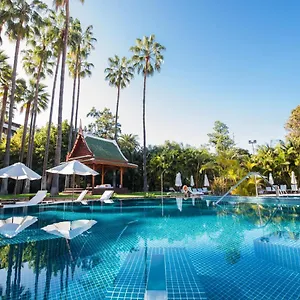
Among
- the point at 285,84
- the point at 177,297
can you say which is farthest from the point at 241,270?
the point at 285,84

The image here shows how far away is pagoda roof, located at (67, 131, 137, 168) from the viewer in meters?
21.9

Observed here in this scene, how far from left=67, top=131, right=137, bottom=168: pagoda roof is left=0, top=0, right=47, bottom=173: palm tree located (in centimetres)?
596

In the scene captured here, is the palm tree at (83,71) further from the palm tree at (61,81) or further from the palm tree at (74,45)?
the palm tree at (61,81)

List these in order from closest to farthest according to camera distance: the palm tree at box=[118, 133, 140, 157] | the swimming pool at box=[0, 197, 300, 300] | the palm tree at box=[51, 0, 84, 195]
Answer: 1. the swimming pool at box=[0, 197, 300, 300]
2. the palm tree at box=[51, 0, 84, 195]
3. the palm tree at box=[118, 133, 140, 157]

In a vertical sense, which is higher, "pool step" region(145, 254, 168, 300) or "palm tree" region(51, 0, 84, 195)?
"palm tree" region(51, 0, 84, 195)

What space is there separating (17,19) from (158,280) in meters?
22.8

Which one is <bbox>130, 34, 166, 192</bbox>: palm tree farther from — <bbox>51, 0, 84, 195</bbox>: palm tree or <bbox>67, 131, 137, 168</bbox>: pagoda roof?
<bbox>67, 131, 137, 168</bbox>: pagoda roof

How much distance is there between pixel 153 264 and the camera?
3777 millimetres

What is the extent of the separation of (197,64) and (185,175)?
14.5 metres

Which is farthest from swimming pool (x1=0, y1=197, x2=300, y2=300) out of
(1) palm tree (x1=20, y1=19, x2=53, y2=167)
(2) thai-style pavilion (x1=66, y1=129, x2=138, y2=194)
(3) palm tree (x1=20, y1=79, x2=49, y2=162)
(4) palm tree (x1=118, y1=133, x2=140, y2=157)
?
(4) palm tree (x1=118, y1=133, x2=140, y2=157)

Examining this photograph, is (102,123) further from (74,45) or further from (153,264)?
(153,264)

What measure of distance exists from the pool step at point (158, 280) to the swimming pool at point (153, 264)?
1 cm

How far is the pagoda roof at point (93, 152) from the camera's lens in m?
21.9

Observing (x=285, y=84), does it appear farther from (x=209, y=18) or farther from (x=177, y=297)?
(x=177, y=297)
